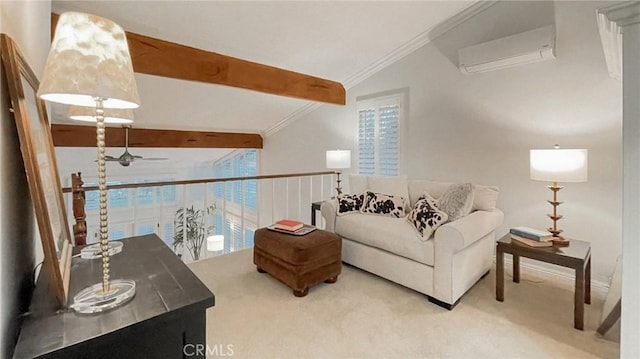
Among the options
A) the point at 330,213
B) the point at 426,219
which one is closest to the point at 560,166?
the point at 426,219

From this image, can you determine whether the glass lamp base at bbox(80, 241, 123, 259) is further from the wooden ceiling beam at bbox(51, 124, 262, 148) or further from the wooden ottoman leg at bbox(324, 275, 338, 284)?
the wooden ceiling beam at bbox(51, 124, 262, 148)

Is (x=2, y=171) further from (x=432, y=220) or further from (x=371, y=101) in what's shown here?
(x=371, y=101)

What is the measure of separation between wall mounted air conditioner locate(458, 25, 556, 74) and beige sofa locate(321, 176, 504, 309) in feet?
4.21

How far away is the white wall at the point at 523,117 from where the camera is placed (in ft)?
8.06

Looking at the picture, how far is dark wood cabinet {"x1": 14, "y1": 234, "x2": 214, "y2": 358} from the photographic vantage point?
676 millimetres

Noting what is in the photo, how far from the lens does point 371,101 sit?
4.20 metres

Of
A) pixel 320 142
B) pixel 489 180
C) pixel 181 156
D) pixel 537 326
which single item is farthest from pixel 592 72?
pixel 181 156

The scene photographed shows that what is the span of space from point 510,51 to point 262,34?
2.45 metres

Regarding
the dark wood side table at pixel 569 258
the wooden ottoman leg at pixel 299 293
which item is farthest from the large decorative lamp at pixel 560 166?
the wooden ottoman leg at pixel 299 293

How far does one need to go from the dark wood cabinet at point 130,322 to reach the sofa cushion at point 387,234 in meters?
1.76

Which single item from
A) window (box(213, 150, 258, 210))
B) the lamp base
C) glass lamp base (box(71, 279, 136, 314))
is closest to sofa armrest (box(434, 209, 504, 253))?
the lamp base

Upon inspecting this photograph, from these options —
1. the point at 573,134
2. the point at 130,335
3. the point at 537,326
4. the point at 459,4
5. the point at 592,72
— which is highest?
the point at 459,4

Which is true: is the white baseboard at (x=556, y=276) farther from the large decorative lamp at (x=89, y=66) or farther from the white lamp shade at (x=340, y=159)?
the large decorative lamp at (x=89, y=66)

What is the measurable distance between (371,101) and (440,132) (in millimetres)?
1146
